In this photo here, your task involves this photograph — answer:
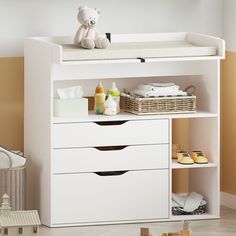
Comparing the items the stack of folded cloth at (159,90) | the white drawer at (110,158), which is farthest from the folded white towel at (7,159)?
the stack of folded cloth at (159,90)

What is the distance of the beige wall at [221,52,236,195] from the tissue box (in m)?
0.87

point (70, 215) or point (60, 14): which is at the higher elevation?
point (60, 14)

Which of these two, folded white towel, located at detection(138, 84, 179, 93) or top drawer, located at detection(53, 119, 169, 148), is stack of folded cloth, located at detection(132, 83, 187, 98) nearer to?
folded white towel, located at detection(138, 84, 179, 93)

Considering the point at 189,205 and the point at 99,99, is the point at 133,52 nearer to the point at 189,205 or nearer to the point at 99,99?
the point at 99,99

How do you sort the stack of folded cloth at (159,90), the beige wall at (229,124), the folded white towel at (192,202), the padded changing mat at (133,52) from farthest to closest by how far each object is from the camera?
the beige wall at (229,124) < the folded white towel at (192,202) < the stack of folded cloth at (159,90) < the padded changing mat at (133,52)

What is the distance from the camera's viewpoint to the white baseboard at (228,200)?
5.15 metres

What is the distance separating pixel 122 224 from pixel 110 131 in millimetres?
473

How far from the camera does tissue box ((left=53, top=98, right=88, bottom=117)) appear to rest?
4680mm

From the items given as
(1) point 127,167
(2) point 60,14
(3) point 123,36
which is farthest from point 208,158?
(2) point 60,14

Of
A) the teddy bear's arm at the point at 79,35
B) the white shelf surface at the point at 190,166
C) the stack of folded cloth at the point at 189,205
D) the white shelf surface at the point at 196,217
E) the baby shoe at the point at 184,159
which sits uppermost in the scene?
the teddy bear's arm at the point at 79,35

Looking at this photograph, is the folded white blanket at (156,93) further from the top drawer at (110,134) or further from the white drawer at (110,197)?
the white drawer at (110,197)

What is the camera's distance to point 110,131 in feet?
15.3

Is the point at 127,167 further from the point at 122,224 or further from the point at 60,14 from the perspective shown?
the point at 60,14

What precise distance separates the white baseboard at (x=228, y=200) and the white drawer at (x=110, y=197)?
52cm
